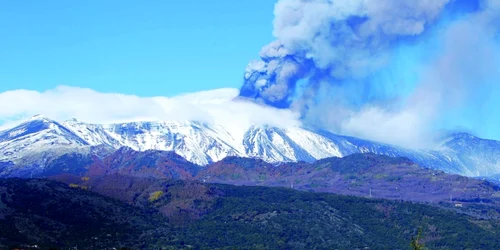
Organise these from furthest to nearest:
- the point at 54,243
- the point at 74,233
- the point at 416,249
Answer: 1. the point at 74,233
2. the point at 54,243
3. the point at 416,249

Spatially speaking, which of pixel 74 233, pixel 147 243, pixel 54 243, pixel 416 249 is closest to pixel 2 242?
pixel 54 243

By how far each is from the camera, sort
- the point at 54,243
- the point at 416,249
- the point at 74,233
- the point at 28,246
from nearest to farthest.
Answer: the point at 416,249 < the point at 28,246 < the point at 54,243 < the point at 74,233

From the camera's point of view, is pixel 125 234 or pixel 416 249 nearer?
pixel 416 249

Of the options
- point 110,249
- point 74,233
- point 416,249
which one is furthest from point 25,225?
point 416,249

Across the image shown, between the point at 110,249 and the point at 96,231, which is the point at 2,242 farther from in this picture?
the point at 96,231

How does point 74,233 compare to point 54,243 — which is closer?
point 54,243

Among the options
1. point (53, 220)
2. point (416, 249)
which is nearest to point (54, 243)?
point (53, 220)

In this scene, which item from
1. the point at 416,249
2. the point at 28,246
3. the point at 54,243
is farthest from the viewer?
the point at 54,243

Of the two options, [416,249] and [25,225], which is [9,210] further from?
[416,249]

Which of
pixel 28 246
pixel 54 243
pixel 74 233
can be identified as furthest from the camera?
pixel 74 233
